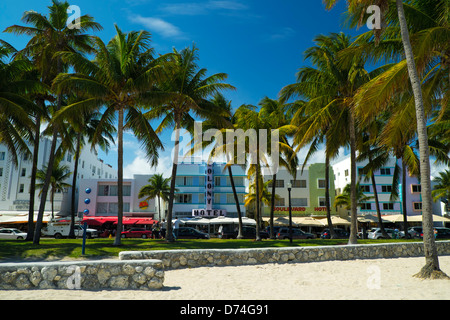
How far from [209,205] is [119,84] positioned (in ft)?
94.2

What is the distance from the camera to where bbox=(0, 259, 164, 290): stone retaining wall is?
852 centimetres

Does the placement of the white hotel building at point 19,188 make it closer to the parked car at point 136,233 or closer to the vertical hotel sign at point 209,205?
the parked car at point 136,233

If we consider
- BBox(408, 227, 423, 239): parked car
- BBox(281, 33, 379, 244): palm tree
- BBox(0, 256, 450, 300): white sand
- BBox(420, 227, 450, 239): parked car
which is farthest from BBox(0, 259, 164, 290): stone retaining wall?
BBox(408, 227, 423, 239): parked car

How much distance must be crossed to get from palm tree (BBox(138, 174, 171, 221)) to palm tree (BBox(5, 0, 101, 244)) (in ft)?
81.4

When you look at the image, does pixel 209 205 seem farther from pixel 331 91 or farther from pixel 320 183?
pixel 331 91

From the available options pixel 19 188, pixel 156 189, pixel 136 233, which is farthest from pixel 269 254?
pixel 19 188

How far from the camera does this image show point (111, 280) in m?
8.91

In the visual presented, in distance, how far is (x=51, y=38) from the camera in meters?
19.4

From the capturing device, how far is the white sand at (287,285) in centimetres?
817

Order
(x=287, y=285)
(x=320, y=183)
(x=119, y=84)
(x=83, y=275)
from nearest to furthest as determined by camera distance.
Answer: (x=83, y=275) → (x=287, y=285) → (x=119, y=84) → (x=320, y=183)

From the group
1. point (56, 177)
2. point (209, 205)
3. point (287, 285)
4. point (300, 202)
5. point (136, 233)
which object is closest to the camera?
point (287, 285)

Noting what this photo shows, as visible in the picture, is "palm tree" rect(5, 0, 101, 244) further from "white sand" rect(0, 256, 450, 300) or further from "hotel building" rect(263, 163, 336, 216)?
"hotel building" rect(263, 163, 336, 216)
